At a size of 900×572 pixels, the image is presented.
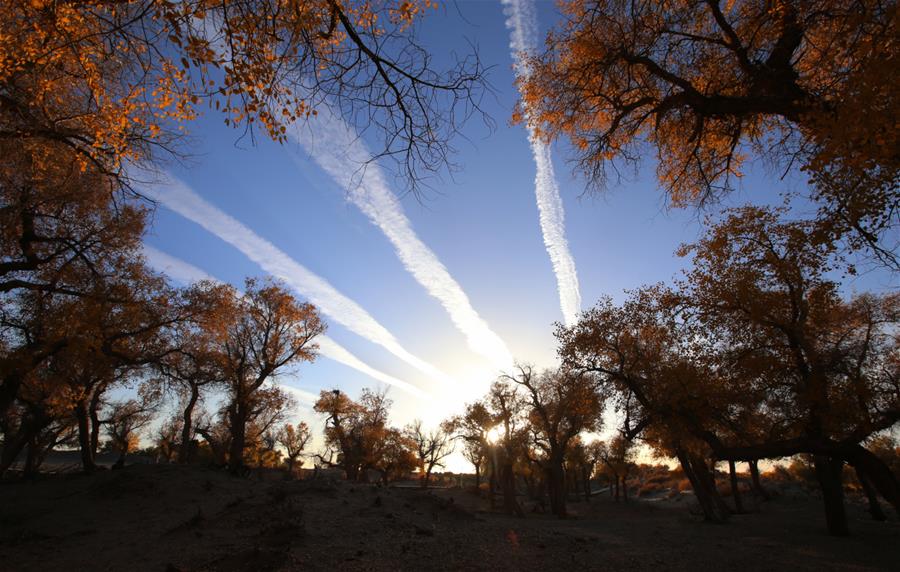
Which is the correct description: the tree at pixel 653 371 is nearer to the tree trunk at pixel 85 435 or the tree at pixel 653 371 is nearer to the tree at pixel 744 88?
the tree at pixel 744 88

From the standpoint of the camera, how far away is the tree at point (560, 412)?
18312mm

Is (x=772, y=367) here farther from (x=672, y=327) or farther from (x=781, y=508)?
(x=781, y=508)

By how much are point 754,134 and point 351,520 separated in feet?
46.0

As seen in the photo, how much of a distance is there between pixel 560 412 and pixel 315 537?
20322 mm

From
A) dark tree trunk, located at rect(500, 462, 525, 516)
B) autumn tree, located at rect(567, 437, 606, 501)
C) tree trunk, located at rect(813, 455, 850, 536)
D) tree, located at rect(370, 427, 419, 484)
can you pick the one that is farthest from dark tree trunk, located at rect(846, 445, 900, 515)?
tree, located at rect(370, 427, 419, 484)

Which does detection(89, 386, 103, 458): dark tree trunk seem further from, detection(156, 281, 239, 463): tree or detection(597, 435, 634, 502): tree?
detection(597, 435, 634, 502): tree

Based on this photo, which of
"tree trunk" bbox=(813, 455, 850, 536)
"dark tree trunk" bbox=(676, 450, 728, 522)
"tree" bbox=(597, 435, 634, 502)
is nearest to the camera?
"tree trunk" bbox=(813, 455, 850, 536)

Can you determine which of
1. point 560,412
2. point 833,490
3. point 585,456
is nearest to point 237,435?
point 560,412

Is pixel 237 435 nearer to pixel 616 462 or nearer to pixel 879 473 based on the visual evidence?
pixel 879 473

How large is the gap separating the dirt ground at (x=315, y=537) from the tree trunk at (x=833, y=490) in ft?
1.99

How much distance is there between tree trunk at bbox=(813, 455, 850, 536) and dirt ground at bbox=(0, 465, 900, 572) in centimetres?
61

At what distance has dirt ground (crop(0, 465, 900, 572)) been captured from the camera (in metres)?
9.10

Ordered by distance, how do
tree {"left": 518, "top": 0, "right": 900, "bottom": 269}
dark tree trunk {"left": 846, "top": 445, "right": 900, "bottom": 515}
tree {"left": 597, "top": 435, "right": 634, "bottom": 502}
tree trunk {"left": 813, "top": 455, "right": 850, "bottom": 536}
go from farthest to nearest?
→ 1. tree {"left": 597, "top": 435, "right": 634, "bottom": 502}
2. tree trunk {"left": 813, "top": 455, "right": 850, "bottom": 536}
3. dark tree trunk {"left": 846, "top": 445, "right": 900, "bottom": 515}
4. tree {"left": 518, "top": 0, "right": 900, "bottom": 269}

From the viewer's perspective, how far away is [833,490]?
14531 millimetres
